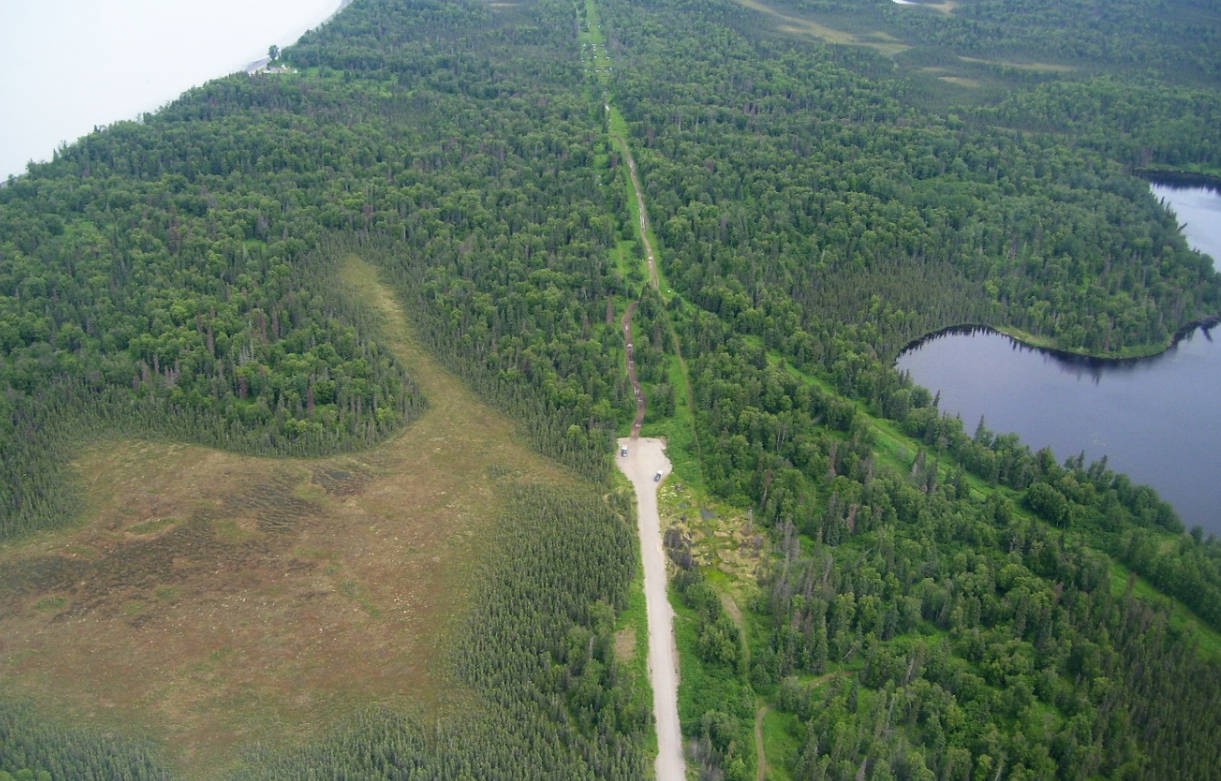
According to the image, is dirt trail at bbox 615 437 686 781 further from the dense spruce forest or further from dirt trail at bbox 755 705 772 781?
dirt trail at bbox 755 705 772 781

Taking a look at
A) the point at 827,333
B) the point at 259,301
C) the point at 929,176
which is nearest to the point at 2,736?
the point at 259,301

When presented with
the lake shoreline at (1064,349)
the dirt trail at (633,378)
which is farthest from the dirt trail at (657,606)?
the lake shoreline at (1064,349)

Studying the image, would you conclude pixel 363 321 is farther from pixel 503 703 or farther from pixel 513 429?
pixel 503 703

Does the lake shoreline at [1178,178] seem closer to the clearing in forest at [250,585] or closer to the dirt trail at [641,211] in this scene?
the dirt trail at [641,211]

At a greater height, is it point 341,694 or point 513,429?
point 513,429

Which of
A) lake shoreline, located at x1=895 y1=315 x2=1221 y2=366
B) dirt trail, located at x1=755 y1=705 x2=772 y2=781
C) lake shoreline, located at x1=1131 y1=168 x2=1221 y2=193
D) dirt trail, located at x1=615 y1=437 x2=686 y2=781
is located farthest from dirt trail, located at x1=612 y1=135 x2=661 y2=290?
lake shoreline, located at x1=1131 y1=168 x2=1221 y2=193
